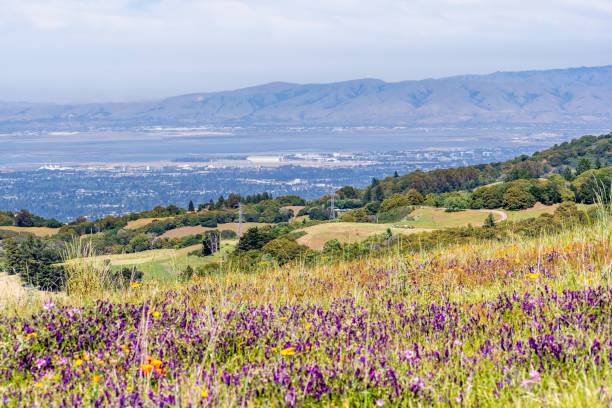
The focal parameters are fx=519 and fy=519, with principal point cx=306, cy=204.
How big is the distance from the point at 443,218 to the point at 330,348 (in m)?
44.1

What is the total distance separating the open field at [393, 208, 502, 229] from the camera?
136 feet

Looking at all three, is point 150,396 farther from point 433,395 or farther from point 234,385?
point 433,395

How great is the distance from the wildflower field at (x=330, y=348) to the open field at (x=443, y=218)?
36513mm

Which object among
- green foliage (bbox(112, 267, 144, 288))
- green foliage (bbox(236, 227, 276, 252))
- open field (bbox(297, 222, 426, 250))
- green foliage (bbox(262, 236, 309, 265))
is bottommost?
open field (bbox(297, 222, 426, 250))

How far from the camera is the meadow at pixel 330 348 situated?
281 centimetres

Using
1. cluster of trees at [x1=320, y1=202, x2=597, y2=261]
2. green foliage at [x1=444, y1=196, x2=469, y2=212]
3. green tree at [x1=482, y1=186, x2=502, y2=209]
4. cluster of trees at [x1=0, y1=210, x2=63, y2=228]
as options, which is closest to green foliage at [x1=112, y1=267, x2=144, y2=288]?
cluster of trees at [x1=320, y1=202, x2=597, y2=261]

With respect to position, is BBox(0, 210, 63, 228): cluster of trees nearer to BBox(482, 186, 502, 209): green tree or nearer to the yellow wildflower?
BBox(482, 186, 502, 209): green tree

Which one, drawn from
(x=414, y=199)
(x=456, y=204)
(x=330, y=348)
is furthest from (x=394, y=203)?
(x=330, y=348)

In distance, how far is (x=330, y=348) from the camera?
11.5ft

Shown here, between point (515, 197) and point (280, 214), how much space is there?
151 feet

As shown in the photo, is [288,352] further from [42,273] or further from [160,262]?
[160,262]

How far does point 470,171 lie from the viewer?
3898 inches

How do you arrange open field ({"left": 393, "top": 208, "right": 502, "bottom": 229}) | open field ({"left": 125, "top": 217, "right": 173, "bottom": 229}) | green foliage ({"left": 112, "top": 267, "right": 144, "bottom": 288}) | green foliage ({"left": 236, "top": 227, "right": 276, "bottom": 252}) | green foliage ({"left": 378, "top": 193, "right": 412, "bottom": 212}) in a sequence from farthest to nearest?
1. open field ({"left": 125, "top": 217, "right": 173, "bottom": 229})
2. green foliage ({"left": 378, "top": 193, "right": 412, "bottom": 212})
3. open field ({"left": 393, "top": 208, "right": 502, "bottom": 229})
4. green foliage ({"left": 236, "top": 227, "right": 276, "bottom": 252})
5. green foliage ({"left": 112, "top": 267, "right": 144, "bottom": 288})

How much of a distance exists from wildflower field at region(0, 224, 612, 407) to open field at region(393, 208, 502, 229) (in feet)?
120
